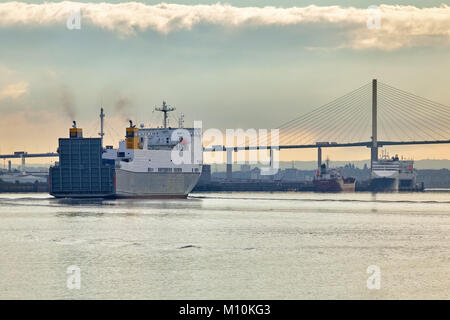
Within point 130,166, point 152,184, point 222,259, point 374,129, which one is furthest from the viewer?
point 374,129

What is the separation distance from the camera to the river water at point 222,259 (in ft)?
71.5

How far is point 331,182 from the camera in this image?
512ft

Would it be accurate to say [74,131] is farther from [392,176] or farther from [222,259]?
[392,176]

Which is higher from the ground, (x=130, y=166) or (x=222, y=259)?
(x=130, y=166)

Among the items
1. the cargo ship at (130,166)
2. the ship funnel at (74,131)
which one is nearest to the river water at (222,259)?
the cargo ship at (130,166)

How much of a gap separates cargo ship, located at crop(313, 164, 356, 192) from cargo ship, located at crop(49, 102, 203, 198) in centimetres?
6692

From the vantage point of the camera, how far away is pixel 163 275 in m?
24.4

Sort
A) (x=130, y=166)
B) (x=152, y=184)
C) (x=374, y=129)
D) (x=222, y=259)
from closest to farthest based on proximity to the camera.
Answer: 1. (x=222, y=259)
2. (x=130, y=166)
3. (x=152, y=184)
4. (x=374, y=129)

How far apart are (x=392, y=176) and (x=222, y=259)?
145183 mm

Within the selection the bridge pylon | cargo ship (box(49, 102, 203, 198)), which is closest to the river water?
cargo ship (box(49, 102, 203, 198))

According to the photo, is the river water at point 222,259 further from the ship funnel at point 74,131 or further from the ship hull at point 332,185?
the ship hull at point 332,185

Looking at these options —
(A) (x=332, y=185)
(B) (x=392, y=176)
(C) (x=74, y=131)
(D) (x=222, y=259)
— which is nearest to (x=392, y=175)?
(B) (x=392, y=176)
